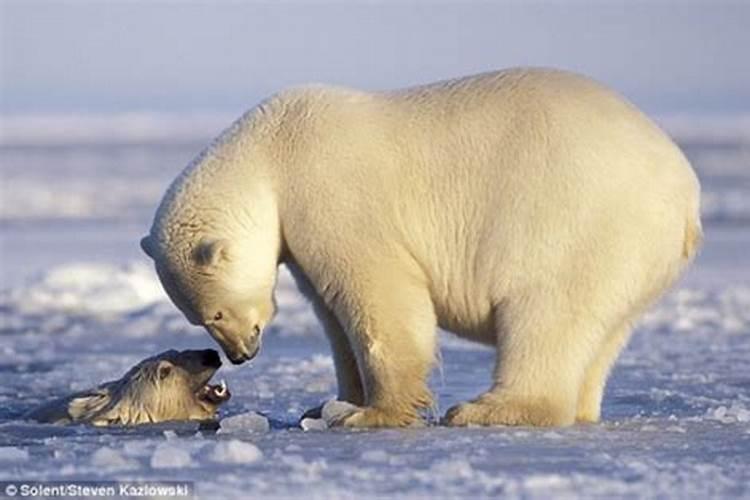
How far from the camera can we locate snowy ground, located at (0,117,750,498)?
5.15 m

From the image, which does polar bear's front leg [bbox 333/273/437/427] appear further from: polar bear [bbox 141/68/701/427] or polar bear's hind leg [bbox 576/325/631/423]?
polar bear's hind leg [bbox 576/325/631/423]

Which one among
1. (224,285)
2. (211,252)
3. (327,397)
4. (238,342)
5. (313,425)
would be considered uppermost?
(211,252)

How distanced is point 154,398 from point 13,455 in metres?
A: 1.34

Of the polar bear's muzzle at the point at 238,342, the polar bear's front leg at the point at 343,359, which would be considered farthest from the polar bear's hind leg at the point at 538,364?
the polar bear's muzzle at the point at 238,342

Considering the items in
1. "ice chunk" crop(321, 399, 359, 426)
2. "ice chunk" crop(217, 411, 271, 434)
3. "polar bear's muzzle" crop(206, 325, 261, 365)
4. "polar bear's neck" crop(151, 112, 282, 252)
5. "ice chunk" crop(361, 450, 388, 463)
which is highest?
"polar bear's neck" crop(151, 112, 282, 252)

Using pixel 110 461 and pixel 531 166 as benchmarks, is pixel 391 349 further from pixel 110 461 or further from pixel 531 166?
pixel 110 461

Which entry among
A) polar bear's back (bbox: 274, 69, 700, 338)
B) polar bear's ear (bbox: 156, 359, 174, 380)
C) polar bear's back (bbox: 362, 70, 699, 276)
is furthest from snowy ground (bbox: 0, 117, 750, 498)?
polar bear's back (bbox: 362, 70, 699, 276)

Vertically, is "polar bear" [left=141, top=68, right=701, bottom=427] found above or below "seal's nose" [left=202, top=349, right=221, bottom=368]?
above

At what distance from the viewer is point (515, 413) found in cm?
624

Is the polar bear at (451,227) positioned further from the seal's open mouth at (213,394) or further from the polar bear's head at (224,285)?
the seal's open mouth at (213,394)

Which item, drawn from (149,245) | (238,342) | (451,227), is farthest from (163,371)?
(451,227)

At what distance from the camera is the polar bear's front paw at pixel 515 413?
6234 mm

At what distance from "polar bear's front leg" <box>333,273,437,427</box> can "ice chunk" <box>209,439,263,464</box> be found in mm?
814

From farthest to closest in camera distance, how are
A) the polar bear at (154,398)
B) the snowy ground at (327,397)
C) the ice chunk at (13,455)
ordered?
the polar bear at (154,398) → the ice chunk at (13,455) → the snowy ground at (327,397)
